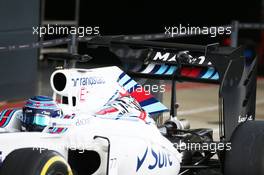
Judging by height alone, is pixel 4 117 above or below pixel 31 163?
above

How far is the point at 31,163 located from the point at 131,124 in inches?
44.0

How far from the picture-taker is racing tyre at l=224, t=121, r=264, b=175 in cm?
614

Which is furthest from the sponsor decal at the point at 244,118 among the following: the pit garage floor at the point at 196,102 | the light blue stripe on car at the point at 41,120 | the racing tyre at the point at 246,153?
→ the pit garage floor at the point at 196,102

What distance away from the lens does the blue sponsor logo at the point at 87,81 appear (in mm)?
5781

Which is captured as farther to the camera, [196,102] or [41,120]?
[196,102]

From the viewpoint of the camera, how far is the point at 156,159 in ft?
19.0

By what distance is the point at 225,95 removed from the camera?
640 centimetres

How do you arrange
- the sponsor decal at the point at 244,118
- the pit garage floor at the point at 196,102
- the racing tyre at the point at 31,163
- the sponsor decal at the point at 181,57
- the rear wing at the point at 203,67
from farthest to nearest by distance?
the pit garage floor at the point at 196,102 < the sponsor decal at the point at 244,118 < the sponsor decal at the point at 181,57 < the rear wing at the point at 203,67 < the racing tyre at the point at 31,163

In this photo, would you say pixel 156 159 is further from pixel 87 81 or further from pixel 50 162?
pixel 50 162

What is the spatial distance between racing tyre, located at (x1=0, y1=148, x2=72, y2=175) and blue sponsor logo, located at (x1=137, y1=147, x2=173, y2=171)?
826 millimetres

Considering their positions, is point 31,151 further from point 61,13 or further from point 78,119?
point 61,13

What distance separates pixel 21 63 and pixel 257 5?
26.6 feet

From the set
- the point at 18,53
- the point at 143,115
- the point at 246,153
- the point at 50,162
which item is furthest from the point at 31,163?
the point at 18,53

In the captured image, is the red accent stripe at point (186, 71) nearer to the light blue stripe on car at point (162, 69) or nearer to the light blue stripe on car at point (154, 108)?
the light blue stripe on car at point (162, 69)
